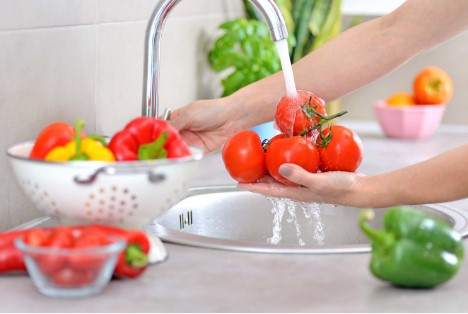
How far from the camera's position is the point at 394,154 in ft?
8.39

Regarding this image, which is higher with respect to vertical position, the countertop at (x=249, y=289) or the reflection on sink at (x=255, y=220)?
the countertop at (x=249, y=289)

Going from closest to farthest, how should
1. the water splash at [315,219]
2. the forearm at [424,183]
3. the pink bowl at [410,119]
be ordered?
1. the forearm at [424,183]
2. the water splash at [315,219]
3. the pink bowl at [410,119]

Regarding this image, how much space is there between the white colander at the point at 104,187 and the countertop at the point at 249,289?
10 centimetres

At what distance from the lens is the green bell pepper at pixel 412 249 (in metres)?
1.24

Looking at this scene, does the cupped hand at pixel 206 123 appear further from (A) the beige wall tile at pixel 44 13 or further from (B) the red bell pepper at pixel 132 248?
(B) the red bell pepper at pixel 132 248

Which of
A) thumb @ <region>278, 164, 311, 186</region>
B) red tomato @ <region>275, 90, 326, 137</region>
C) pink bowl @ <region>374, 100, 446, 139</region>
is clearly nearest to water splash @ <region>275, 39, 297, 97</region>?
red tomato @ <region>275, 90, 326, 137</region>

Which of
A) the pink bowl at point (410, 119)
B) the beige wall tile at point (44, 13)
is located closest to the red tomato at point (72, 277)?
the beige wall tile at point (44, 13)

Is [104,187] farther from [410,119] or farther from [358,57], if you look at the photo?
[410,119]

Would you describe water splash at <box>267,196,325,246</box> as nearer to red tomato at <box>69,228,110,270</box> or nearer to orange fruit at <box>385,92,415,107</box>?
red tomato at <box>69,228,110,270</box>

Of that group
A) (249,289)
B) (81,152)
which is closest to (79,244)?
(81,152)

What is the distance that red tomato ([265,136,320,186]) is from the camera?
1.70 m

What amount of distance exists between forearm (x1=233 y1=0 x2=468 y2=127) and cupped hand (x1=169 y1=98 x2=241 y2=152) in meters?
0.04

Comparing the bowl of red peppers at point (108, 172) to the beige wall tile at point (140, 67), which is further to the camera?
the beige wall tile at point (140, 67)

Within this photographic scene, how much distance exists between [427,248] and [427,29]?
799 mm
